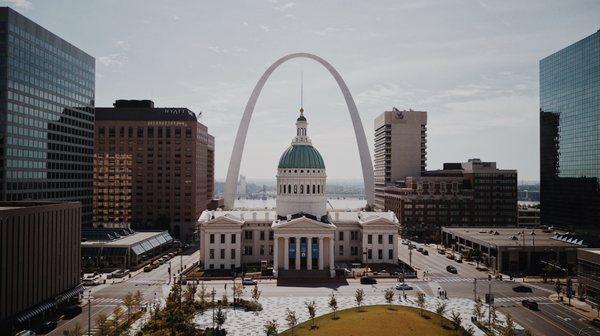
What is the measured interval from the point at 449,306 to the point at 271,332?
3588 centimetres

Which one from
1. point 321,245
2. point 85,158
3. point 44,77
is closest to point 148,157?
point 85,158

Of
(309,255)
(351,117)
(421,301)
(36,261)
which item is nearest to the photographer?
(36,261)

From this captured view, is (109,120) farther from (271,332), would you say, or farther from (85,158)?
(271,332)

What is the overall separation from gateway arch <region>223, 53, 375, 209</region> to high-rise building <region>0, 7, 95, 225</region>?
4866cm

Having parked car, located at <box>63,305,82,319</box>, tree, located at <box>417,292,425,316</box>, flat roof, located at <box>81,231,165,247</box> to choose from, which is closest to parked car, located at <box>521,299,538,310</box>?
tree, located at <box>417,292,425,316</box>

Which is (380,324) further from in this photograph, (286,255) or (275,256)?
(286,255)

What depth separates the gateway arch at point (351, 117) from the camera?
17288 centimetres

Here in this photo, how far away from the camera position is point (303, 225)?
4476 inches

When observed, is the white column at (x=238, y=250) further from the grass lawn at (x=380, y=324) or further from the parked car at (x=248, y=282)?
the grass lawn at (x=380, y=324)

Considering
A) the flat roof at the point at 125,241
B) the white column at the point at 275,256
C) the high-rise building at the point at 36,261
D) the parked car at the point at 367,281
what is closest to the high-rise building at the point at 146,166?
the flat roof at the point at 125,241

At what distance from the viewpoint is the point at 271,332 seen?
61.6m

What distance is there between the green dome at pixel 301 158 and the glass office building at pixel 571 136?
80.4 meters

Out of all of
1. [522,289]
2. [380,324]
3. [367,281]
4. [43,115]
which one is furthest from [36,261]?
[522,289]

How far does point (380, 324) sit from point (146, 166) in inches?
5338
